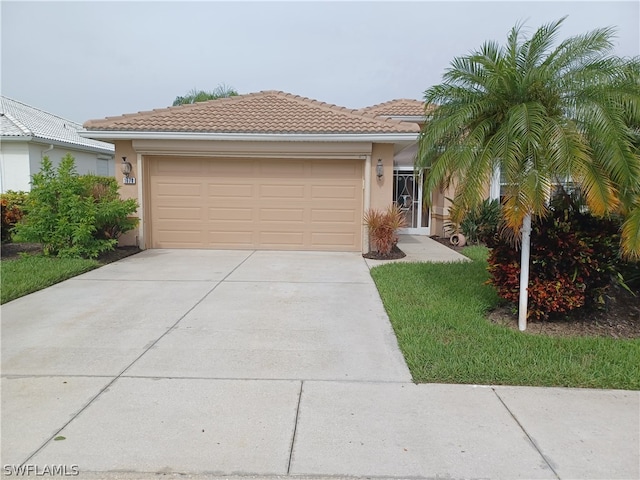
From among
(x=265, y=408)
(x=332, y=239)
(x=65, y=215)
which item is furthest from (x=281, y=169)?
(x=265, y=408)

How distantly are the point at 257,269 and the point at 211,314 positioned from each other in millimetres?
3233

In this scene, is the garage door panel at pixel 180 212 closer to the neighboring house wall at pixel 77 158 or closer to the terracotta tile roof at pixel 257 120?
the terracotta tile roof at pixel 257 120

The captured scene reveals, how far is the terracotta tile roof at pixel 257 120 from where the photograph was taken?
11.3 m

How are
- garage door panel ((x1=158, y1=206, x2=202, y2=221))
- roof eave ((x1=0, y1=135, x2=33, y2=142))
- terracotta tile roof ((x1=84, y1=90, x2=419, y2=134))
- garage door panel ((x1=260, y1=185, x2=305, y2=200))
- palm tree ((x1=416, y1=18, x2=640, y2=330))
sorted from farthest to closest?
1. roof eave ((x1=0, y1=135, x2=33, y2=142))
2. garage door panel ((x1=158, y1=206, x2=202, y2=221))
3. garage door panel ((x1=260, y1=185, x2=305, y2=200))
4. terracotta tile roof ((x1=84, y1=90, x2=419, y2=134))
5. palm tree ((x1=416, y1=18, x2=640, y2=330))

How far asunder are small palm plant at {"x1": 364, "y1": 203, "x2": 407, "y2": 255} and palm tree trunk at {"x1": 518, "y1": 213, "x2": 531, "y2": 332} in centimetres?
545

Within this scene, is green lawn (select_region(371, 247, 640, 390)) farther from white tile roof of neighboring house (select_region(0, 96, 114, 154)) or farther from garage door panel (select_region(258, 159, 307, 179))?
white tile roof of neighboring house (select_region(0, 96, 114, 154))

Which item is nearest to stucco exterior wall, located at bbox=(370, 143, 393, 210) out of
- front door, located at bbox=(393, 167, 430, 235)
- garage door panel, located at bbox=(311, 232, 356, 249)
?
garage door panel, located at bbox=(311, 232, 356, 249)

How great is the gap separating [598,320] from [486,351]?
2145mm

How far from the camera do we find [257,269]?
9.70m

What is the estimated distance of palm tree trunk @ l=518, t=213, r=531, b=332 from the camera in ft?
18.4

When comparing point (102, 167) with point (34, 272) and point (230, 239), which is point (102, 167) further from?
point (34, 272)

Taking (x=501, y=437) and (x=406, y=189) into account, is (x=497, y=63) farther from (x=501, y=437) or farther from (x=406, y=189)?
(x=406, y=189)

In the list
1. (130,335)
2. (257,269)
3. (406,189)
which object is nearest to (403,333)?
(130,335)

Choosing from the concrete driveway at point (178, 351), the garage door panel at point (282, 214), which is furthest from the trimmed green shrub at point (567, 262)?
the garage door panel at point (282, 214)
